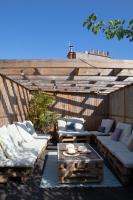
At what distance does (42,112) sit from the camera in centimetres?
1275

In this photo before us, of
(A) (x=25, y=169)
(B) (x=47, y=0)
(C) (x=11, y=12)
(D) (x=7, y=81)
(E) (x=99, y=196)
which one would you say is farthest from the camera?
(D) (x=7, y=81)

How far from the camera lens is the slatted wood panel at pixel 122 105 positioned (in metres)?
9.58

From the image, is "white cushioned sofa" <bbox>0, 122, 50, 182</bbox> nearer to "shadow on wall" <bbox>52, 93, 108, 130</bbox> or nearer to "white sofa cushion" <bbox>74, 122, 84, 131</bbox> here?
"white sofa cushion" <bbox>74, 122, 84, 131</bbox>

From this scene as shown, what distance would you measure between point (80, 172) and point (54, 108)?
25.4ft

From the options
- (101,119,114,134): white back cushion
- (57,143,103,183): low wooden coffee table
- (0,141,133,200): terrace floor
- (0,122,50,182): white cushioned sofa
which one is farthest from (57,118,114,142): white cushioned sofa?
(0,141,133,200): terrace floor

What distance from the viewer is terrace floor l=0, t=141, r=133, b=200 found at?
484 centimetres

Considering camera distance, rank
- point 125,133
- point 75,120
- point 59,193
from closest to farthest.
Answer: point 59,193
point 125,133
point 75,120

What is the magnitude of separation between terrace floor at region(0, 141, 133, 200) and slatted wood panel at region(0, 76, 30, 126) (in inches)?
131

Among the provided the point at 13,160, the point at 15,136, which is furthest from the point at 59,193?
the point at 15,136

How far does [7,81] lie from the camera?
9141 millimetres

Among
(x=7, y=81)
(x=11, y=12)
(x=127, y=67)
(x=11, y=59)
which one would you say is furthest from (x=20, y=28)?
(x=127, y=67)

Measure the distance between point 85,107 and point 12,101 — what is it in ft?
14.7

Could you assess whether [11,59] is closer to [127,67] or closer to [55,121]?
[127,67]

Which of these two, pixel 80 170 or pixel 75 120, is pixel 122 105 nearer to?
pixel 75 120
